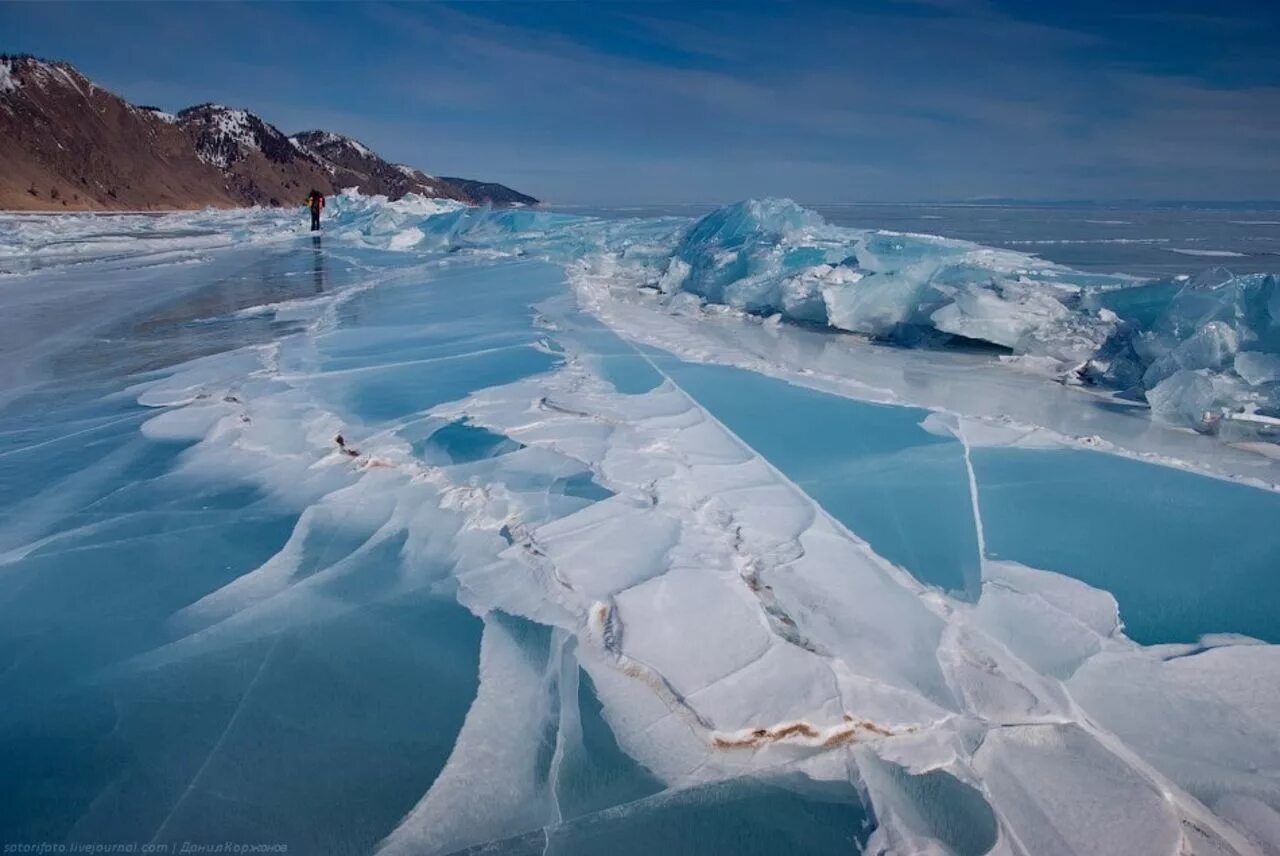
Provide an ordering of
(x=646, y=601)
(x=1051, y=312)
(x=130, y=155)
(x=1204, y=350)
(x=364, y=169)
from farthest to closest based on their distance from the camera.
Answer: (x=364, y=169), (x=130, y=155), (x=1051, y=312), (x=1204, y=350), (x=646, y=601)

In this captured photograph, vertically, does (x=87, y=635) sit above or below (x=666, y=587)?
below

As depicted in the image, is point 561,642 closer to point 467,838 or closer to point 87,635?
point 467,838

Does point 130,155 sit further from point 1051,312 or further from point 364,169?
point 1051,312

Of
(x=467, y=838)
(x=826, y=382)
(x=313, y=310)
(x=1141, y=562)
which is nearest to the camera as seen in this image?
(x=467, y=838)

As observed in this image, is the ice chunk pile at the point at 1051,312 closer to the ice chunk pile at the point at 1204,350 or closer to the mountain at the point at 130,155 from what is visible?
the ice chunk pile at the point at 1204,350

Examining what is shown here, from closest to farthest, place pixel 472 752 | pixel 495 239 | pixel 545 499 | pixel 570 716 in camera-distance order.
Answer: pixel 472 752, pixel 570 716, pixel 545 499, pixel 495 239

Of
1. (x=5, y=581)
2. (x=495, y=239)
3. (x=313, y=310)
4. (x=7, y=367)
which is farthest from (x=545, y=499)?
(x=495, y=239)


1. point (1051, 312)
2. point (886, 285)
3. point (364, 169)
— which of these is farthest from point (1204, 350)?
point (364, 169)
